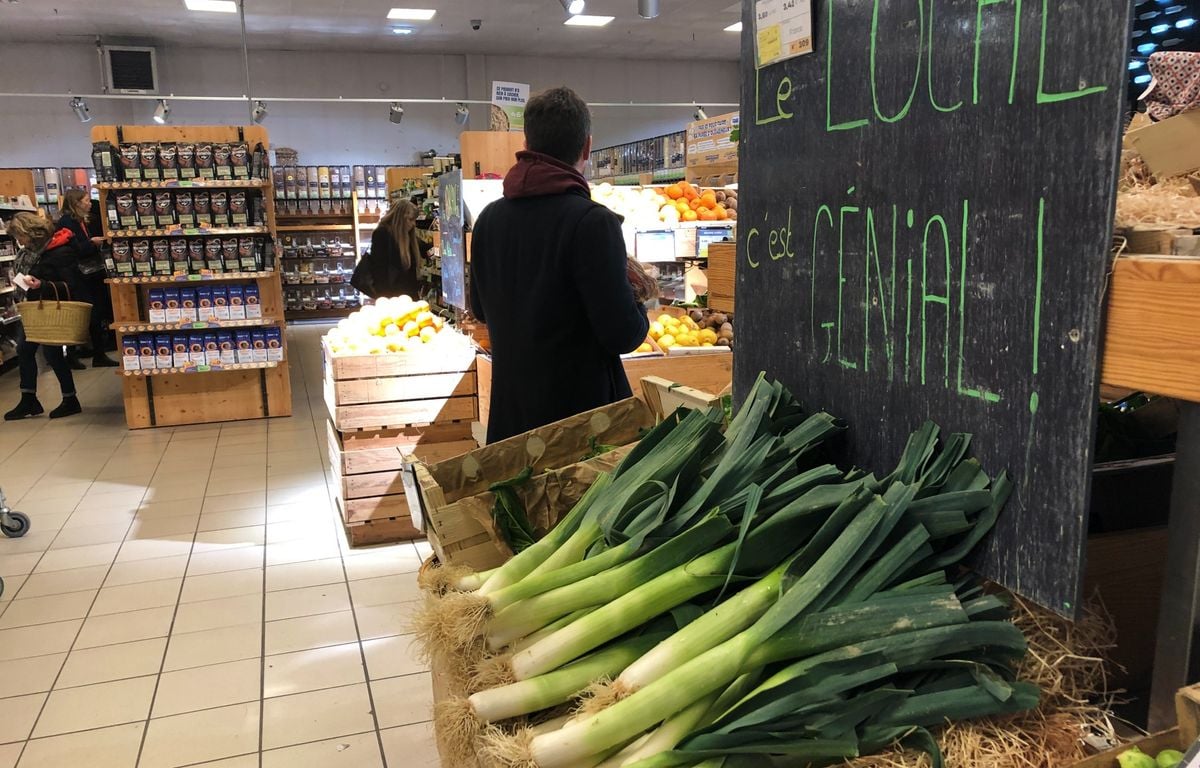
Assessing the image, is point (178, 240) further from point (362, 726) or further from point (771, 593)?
point (771, 593)

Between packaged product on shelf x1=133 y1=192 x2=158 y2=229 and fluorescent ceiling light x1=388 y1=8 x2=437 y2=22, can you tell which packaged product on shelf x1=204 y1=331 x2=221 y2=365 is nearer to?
packaged product on shelf x1=133 y1=192 x2=158 y2=229

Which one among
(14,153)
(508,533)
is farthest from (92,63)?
(508,533)

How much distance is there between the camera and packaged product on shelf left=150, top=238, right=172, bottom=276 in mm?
6777

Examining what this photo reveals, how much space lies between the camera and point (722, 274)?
170 cm

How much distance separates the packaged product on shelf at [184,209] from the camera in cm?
680

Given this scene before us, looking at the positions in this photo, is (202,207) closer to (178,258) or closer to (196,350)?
(178,258)

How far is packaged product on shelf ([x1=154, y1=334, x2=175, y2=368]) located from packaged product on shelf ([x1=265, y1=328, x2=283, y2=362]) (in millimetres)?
719

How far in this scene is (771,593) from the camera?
102cm

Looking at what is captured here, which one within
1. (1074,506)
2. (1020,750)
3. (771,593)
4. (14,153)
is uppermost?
(14,153)

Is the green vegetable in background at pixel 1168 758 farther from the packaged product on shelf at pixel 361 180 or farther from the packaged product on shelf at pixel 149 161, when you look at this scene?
the packaged product on shelf at pixel 361 180

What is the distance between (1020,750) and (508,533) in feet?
2.66

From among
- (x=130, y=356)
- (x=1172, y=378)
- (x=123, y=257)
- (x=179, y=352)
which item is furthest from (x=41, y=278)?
(x=1172, y=378)

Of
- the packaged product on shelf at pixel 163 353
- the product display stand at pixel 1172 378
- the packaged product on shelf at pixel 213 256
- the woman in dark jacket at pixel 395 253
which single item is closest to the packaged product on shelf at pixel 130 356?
the packaged product on shelf at pixel 163 353

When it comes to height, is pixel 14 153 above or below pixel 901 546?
above
